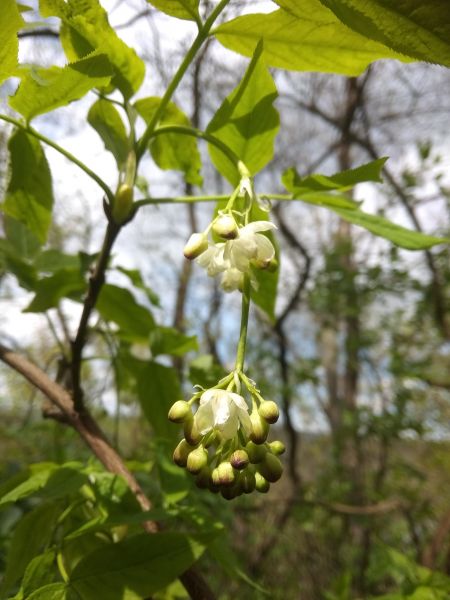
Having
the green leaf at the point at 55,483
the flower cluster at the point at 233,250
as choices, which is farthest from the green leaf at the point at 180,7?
the green leaf at the point at 55,483

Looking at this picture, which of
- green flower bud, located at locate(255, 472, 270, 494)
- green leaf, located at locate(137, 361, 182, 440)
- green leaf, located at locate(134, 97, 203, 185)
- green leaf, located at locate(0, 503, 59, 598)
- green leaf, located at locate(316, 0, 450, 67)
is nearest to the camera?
green leaf, located at locate(316, 0, 450, 67)

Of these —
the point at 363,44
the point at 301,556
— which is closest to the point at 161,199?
the point at 363,44

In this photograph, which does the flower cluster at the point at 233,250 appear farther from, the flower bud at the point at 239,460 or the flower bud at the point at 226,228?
the flower bud at the point at 239,460

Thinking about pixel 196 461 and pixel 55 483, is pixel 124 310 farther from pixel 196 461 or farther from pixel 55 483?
pixel 196 461

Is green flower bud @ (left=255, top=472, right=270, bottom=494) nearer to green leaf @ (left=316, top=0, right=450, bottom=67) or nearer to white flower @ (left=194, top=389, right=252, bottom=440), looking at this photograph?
white flower @ (left=194, top=389, right=252, bottom=440)

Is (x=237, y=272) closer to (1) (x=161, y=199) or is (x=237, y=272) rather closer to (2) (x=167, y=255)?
(1) (x=161, y=199)

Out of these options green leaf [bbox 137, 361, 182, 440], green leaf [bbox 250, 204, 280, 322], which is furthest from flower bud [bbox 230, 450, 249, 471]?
green leaf [bbox 137, 361, 182, 440]
